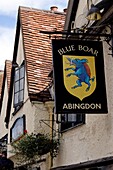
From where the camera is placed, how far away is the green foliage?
12.2 m

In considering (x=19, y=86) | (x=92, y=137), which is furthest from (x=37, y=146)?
(x=19, y=86)

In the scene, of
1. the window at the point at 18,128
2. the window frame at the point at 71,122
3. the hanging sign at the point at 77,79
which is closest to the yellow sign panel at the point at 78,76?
the hanging sign at the point at 77,79

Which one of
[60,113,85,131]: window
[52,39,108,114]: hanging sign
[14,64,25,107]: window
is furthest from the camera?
[14,64,25,107]: window

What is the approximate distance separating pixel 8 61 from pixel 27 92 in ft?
24.5

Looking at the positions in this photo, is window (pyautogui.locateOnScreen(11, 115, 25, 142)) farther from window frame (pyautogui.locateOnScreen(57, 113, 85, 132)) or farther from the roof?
window frame (pyautogui.locateOnScreen(57, 113, 85, 132))

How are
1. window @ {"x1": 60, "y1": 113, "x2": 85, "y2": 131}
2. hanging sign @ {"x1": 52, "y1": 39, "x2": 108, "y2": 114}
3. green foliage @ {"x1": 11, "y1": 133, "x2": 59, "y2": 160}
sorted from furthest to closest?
green foliage @ {"x1": 11, "y1": 133, "x2": 59, "y2": 160} → window @ {"x1": 60, "y1": 113, "x2": 85, "y2": 131} → hanging sign @ {"x1": 52, "y1": 39, "x2": 108, "y2": 114}

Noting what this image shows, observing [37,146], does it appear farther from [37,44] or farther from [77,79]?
[37,44]

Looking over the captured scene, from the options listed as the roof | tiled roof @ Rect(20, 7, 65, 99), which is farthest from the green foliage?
tiled roof @ Rect(20, 7, 65, 99)

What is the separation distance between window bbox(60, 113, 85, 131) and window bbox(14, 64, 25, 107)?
3.95 meters

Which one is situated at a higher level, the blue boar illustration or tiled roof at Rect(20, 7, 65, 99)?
tiled roof at Rect(20, 7, 65, 99)

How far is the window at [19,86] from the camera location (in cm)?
1573

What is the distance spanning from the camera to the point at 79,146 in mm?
10625

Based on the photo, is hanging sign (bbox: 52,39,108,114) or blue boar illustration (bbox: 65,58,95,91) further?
blue boar illustration (bbox: 65,58,95,91)

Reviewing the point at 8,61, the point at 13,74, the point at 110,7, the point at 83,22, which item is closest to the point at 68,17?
the point at 83,22
